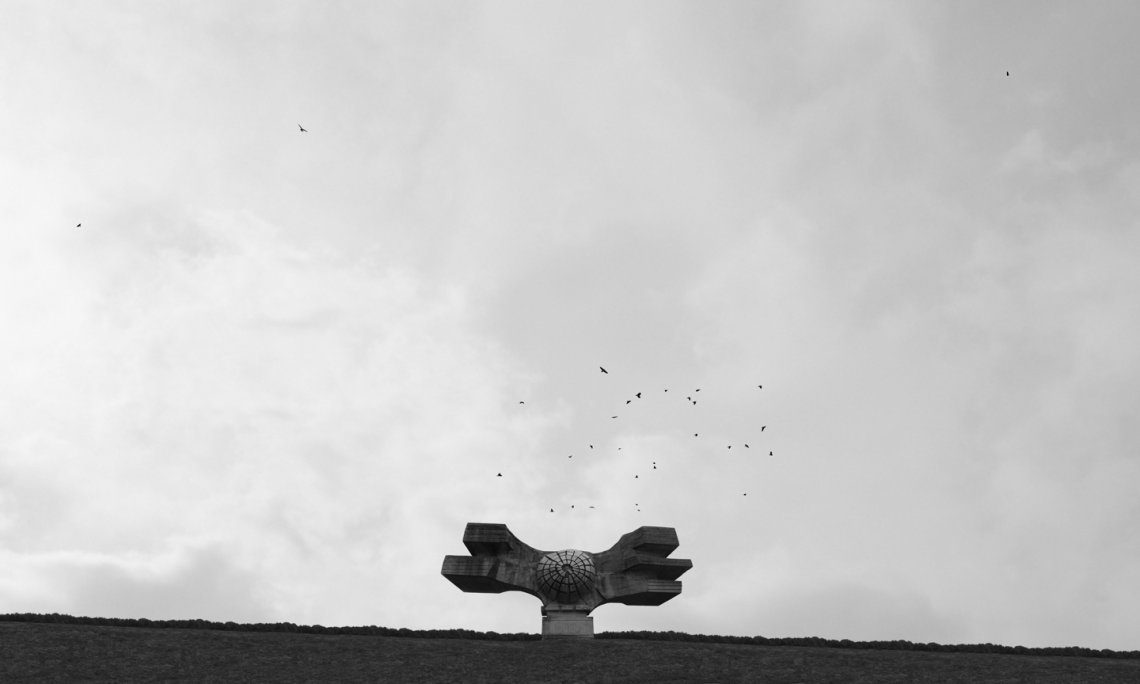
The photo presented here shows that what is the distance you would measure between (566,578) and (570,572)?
226 millimetres

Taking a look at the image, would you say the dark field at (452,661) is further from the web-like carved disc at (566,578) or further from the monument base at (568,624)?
the web-like carved disc at (566,578)

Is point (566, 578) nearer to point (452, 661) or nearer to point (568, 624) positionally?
point (568, 624)

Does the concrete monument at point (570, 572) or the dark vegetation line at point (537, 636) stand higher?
the concrete monument at point (570, 572)

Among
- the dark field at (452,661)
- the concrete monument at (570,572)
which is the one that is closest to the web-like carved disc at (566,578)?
the concrete monument at (570,572)

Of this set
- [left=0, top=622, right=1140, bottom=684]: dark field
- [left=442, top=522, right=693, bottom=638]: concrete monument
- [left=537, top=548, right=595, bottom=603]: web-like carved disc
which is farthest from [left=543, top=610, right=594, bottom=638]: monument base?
[left=0, top=622, right=1140, bottom=684]: dark field

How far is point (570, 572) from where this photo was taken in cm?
3098

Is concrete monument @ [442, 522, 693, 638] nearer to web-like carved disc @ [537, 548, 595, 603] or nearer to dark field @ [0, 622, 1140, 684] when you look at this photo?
web-like carved disc @ [537, 548, 595, 603]

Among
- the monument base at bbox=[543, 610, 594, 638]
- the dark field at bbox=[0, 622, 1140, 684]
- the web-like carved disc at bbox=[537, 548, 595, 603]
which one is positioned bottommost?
the dark field at bbox=[0, 622, 1140, 684]

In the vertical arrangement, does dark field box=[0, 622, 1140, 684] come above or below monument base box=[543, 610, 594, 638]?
below

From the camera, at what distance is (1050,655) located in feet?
95.3

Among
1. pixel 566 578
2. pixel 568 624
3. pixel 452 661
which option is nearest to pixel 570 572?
pixel 566 578

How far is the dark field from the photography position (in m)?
24.5

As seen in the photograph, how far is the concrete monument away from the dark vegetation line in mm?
1342

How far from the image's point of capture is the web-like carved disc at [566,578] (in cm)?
3083
